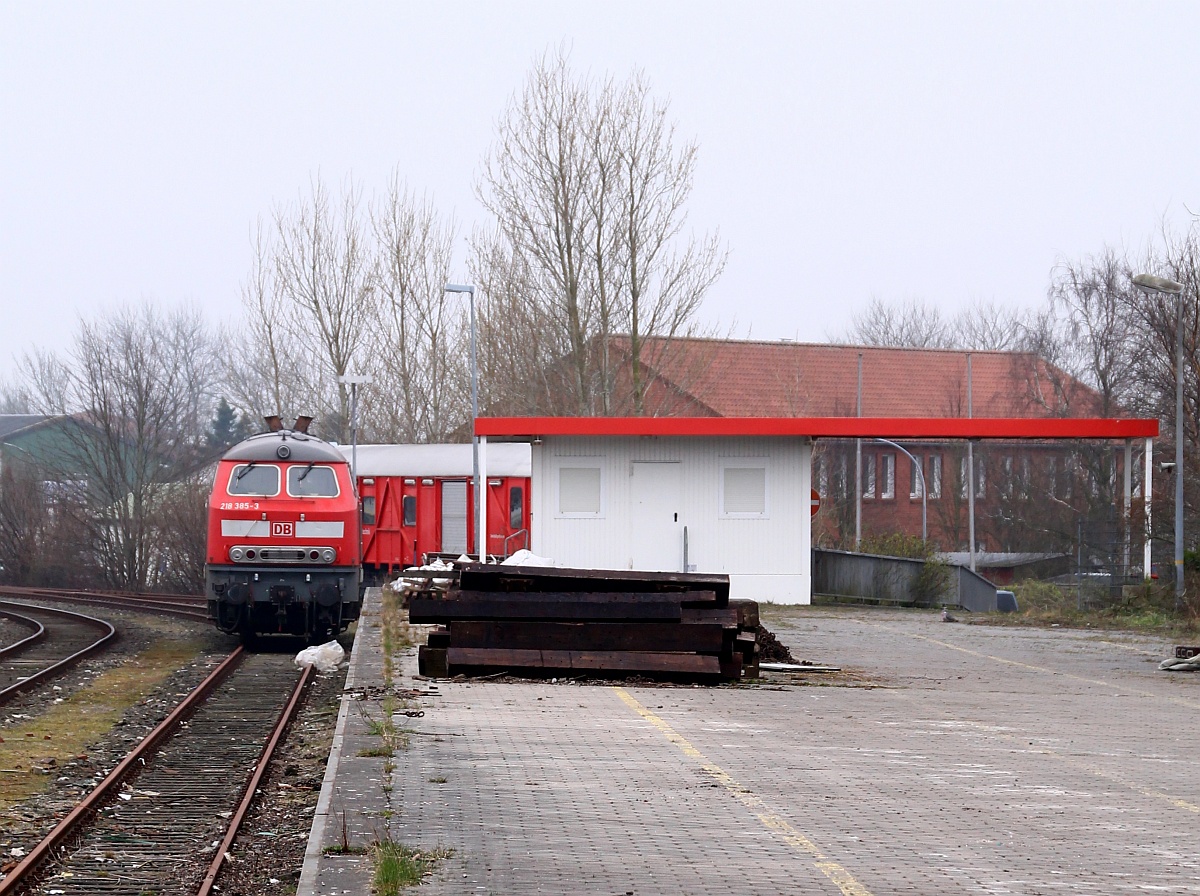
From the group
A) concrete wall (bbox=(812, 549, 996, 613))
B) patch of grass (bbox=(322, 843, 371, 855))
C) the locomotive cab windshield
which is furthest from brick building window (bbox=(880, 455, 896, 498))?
patch of grass (bbox=(322, 843, 371, 855))

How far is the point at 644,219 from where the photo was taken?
124ft

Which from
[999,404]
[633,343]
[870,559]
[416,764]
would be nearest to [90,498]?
[633,343]

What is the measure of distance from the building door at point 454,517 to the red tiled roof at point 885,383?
1817cm

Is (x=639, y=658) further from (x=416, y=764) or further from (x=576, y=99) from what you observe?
(x=576, y=99)

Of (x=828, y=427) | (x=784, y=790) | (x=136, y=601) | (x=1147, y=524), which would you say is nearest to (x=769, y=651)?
(x=784, y=790)

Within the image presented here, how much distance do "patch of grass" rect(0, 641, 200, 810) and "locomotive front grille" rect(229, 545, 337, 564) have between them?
5.32 feet

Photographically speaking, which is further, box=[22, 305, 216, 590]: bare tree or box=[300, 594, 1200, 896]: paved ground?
box=[22, 305, 216, 590]: bare tree

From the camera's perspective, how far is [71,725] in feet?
43.0

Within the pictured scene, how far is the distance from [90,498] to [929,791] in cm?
4413

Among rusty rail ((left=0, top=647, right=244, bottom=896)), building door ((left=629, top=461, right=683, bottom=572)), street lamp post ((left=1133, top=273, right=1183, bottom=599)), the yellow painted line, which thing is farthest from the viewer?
building door ((left=629, top=461, right=683, bottom=572))

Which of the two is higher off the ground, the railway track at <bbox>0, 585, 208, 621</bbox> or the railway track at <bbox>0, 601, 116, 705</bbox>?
the railway track at <bbox>0, 601, 116, 705</bbox>

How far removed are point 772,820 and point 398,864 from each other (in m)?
2.08

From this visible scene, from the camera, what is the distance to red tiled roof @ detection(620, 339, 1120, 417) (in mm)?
51406

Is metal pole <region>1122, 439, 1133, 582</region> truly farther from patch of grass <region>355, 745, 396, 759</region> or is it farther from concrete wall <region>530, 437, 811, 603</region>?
patch of grass <region>355, 745, 396, 759</region>
